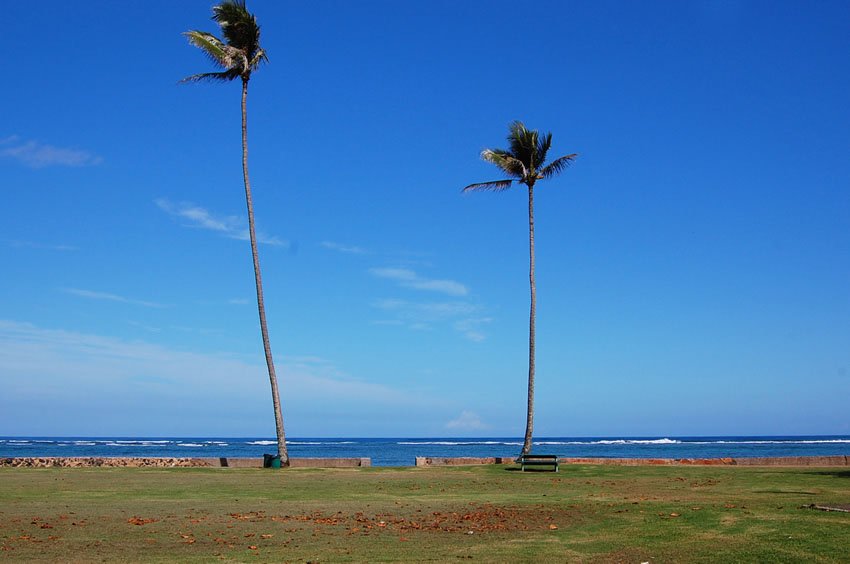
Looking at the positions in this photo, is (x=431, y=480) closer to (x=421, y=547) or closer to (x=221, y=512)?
(x=221, y=512)

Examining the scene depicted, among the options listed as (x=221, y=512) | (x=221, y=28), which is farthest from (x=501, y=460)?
(x=221, y=28)

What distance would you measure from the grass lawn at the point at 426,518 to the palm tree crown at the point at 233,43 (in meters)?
17.0

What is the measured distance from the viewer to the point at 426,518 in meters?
16.5

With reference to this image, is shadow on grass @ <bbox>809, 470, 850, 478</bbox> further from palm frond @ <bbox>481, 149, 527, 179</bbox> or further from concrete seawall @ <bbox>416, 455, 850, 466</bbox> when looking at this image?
palm frond @ <bbox>481, 149, 527, 179</bbox>

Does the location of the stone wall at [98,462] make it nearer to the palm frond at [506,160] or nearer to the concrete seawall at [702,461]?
the concrete seawall at [702,461]

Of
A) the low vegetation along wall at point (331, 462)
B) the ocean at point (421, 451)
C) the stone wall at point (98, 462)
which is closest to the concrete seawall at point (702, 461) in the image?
the low vegetation along wall at point (331, 462)

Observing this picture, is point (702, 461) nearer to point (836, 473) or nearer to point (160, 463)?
point (836, 473)

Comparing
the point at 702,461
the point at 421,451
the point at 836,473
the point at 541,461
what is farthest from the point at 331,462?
the point at 421,451

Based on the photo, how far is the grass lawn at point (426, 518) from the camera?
12141 millimetres

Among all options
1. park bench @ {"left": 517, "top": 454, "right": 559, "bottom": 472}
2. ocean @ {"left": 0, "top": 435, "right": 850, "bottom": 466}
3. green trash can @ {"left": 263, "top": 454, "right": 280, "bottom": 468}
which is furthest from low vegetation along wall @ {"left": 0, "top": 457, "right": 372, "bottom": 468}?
ocean @ {"left": 0, "top": 435, "right": 850, "bottom": 466}

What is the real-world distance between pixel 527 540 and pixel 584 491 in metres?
9.16

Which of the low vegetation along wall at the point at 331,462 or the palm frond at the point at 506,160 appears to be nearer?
the low vegetation along wall at the point at 331,462

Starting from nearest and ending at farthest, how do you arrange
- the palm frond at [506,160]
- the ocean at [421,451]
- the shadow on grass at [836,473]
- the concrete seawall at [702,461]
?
1. the shadow on grass at [836,473]
2. the concrete seawall at [702,461]
3. the palm frond at [506,160]
4. the ocean at [421,451]

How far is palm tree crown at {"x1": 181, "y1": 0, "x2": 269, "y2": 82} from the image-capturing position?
33.9 metres
